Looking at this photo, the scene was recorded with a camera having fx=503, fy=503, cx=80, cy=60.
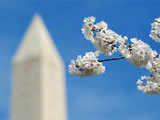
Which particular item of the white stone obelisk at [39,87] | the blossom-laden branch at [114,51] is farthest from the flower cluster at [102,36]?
the white stone obelisk at [39,87]

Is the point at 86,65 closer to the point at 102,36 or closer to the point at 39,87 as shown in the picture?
the point at 102,36

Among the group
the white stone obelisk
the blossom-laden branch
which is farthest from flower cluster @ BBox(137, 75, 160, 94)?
the white stone obelisk

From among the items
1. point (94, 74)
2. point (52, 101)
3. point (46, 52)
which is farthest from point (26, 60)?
point (94, 74)

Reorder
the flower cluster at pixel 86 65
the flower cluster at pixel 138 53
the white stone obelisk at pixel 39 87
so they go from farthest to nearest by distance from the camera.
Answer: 1. the white stone obelisk at pixel 39 87
2. the flower cluster at pixel 86 65
3. the flower cluster at pixel 138 53

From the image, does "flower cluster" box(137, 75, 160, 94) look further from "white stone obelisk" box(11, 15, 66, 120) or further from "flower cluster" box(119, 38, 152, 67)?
"white stone obelisk" box(11, 15, 66, 120)

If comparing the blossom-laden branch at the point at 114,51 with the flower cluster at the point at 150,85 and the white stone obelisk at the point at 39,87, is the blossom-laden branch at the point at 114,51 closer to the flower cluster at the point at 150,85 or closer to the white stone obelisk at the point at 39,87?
the flower cluster at the point at 150,85

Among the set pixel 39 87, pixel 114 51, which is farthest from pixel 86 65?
pixel 39 87

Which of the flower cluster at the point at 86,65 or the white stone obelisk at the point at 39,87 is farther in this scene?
the white stone obelisk at the point at 39,87
